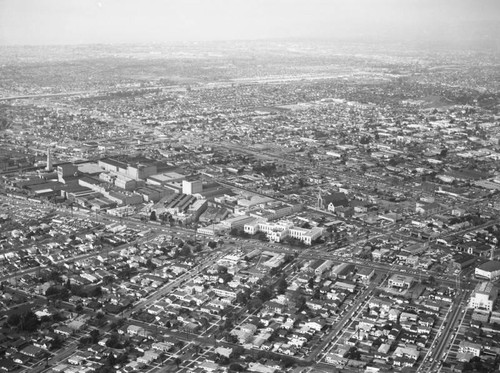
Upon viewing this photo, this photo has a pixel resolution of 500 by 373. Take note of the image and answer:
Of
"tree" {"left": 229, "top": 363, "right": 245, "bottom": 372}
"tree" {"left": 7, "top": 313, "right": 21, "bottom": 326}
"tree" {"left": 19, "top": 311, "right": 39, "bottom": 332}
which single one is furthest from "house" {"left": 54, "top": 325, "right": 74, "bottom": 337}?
"tree" {"left": 229, "top": 363, "right": 245, "bottom": 372}

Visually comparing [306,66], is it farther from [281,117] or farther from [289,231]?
[289,231]

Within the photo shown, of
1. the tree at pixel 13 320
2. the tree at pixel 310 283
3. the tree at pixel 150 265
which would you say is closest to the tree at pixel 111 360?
the tree at pixel 13 320

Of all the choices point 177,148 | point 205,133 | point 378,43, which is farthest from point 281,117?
point 378,43

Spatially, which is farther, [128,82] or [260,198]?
[128,82]

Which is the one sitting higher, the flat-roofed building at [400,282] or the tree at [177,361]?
the flat-roofed building at [400,282]

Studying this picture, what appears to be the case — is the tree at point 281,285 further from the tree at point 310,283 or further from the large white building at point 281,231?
the large white building at point 281,231

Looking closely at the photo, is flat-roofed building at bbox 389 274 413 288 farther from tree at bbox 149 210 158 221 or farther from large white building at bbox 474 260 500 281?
tree at bbox 149 210 158 221

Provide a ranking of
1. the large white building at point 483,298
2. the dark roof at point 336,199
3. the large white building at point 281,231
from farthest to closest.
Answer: the dark roof at point 336,199
the large white building at point 281,231
the large white building at point 483,298

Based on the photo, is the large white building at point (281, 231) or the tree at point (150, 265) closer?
the tree at point (150, 265)

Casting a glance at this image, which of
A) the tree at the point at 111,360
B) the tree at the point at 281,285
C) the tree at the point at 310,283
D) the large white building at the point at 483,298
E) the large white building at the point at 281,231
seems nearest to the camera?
the tree at the point at 111,360
